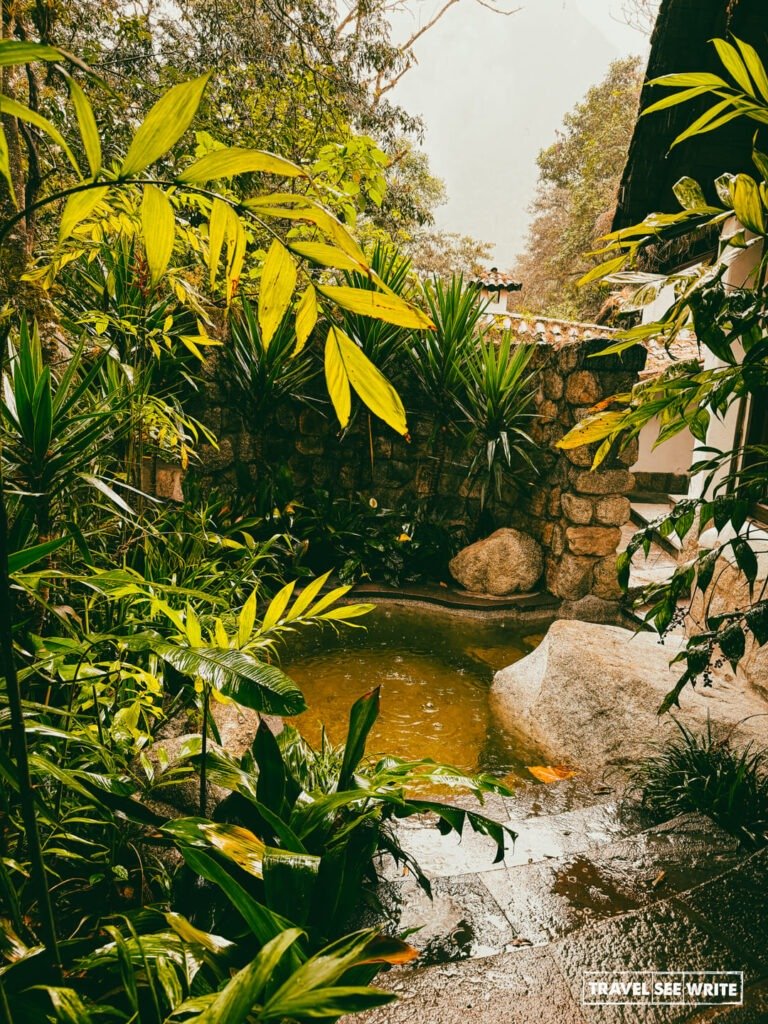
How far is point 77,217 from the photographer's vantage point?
1.85ft

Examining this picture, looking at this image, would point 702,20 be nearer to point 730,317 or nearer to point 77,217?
point 730,317

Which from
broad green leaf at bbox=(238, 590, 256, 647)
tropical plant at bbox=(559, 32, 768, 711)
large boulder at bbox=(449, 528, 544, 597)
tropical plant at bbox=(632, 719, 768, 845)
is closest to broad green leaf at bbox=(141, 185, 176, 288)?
broad green leaf at bbox=(238, 590, 256, 647)

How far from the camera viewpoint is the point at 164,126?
52 centimetres

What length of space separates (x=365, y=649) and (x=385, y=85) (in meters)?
9.61

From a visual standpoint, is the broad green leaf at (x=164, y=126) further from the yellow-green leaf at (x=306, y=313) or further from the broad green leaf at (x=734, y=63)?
the broad green leaf at (x=734, y=63)

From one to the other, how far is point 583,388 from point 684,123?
6.01 feet

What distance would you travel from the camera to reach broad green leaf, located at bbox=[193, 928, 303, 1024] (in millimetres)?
545

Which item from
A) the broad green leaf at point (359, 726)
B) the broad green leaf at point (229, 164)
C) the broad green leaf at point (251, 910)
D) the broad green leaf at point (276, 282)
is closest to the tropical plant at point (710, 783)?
the broad green leaf at point (359, 726)

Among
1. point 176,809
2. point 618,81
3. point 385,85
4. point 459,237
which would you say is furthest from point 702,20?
point 459,237

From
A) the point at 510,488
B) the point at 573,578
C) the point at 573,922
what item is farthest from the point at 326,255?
the point at 510,488

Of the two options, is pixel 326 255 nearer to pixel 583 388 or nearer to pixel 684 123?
pixel 684 123

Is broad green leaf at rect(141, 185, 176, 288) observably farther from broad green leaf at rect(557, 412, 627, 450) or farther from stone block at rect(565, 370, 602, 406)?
stone block at rect(565, 370, 602, 406)

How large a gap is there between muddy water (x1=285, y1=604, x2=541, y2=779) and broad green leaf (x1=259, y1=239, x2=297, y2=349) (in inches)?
103

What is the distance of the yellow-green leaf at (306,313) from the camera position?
649 mm
